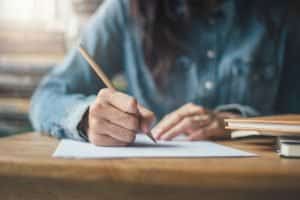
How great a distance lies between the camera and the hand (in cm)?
76

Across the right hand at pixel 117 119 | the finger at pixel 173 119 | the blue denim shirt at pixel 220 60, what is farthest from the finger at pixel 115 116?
the blue denim shirt at pixel 220 60

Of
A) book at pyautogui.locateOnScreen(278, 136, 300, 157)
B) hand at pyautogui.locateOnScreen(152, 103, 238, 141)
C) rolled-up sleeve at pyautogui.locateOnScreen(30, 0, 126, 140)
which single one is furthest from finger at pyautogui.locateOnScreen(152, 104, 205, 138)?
book at pyautogui.locateOnScreen(278, 136, 300, 157)

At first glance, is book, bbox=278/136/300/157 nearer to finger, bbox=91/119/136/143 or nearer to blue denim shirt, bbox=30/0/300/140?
finger, bbox=91/119/136/143

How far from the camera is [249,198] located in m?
0.48

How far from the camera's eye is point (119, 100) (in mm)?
651

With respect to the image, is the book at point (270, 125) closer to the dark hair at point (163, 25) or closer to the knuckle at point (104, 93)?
Answer: the knuckle at point (104, 93)

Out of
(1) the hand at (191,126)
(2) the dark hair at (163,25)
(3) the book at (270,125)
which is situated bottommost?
(1) the hand at (191,126)

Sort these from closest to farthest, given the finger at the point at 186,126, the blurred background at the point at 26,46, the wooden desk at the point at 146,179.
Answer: the wooden desk at the point at 146,179, the finger at the point at 186,126, the blurred background at the point at 26,46

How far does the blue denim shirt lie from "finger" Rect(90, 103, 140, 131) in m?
0.36

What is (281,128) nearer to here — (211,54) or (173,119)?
(173,119)

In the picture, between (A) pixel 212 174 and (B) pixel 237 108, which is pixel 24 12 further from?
(A) pixel 212 174

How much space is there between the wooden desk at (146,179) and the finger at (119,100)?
12 cm

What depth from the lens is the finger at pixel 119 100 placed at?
641 mm

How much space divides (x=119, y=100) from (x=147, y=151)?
9 centimetres
